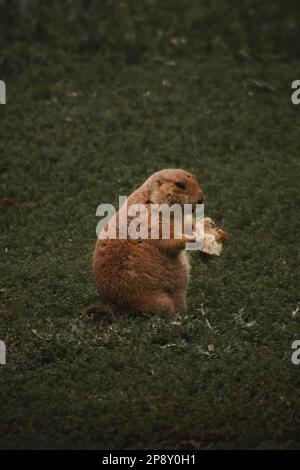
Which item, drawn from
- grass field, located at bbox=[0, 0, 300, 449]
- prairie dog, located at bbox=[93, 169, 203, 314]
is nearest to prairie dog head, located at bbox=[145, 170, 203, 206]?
prairie dog, located at bbox=[93, 169, 203, 314]

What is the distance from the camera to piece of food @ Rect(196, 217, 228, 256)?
24.9 ft

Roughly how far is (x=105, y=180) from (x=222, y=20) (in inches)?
228

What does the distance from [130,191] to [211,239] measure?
144 inches

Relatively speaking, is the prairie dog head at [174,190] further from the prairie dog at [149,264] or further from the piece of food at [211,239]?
the piece of food at [211,239]

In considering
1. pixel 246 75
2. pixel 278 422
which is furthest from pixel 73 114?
pixel 278 422

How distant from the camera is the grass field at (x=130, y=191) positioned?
6.27m

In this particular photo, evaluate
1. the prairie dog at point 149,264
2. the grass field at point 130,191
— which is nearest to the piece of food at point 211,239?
the prairie dog at point 149,264

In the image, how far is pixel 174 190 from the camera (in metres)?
7.77

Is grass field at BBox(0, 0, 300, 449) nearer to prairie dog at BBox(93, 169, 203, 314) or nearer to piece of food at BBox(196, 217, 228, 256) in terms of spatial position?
prairie dog at BBox(93, 169, 203, 314)

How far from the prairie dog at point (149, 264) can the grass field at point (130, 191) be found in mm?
213

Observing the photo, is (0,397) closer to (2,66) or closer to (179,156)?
(179,156)

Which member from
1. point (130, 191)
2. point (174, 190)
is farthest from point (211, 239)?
point (130, 191)

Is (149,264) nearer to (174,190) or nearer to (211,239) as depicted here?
(211,239)

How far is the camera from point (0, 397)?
6.56 metres
